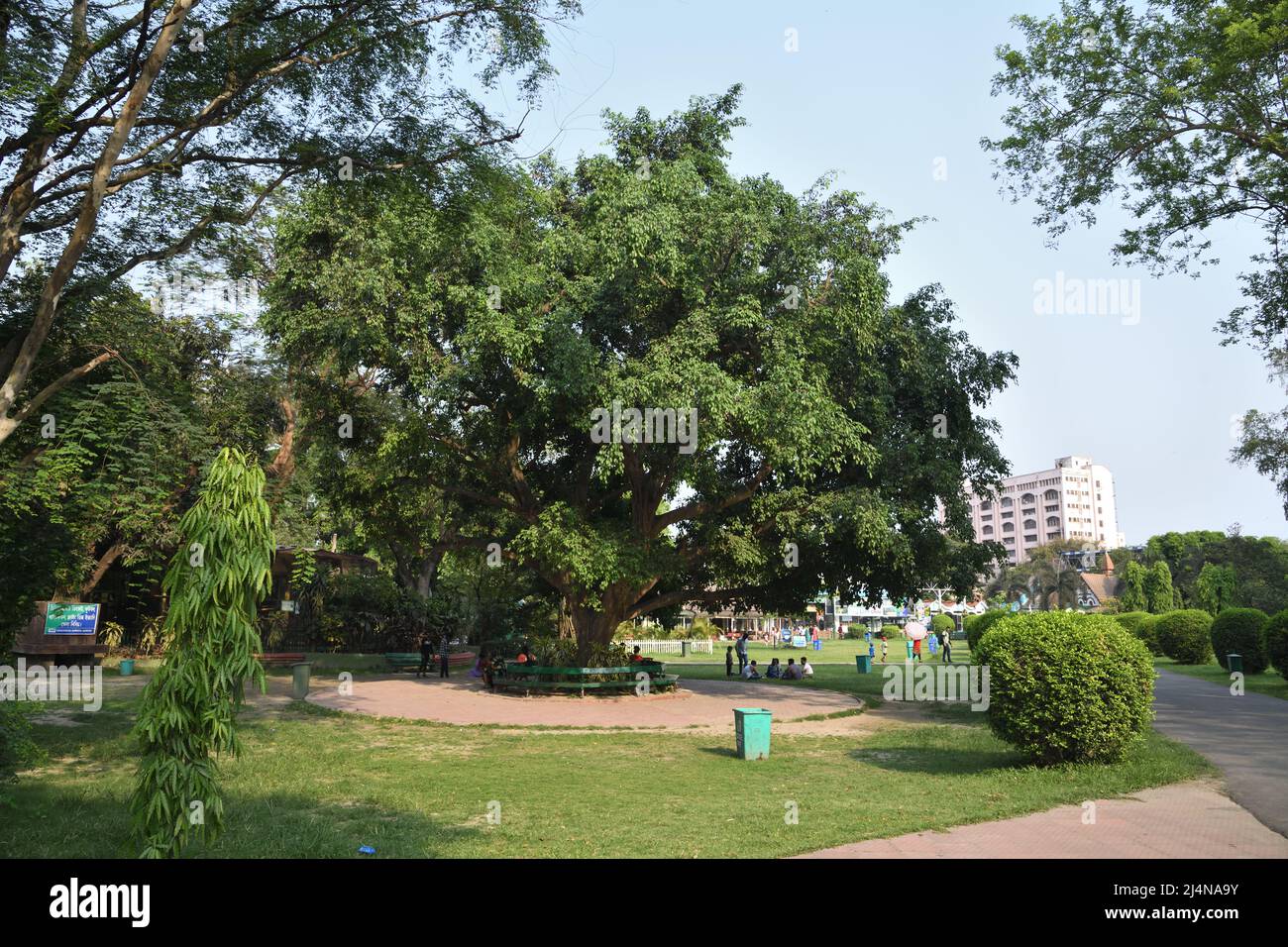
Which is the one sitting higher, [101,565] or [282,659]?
[101,565]

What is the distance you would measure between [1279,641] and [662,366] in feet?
61.8

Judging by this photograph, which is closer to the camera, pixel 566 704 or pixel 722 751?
pixel 722 751

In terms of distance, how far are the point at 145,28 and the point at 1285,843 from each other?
1371 centimetres

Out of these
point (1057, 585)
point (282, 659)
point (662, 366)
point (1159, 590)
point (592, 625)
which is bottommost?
point (282, 659)

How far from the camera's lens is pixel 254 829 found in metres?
7.63

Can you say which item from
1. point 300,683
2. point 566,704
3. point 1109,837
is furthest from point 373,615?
point 1109,837

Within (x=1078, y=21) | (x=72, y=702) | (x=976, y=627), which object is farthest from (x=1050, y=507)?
(x=72, y=702)

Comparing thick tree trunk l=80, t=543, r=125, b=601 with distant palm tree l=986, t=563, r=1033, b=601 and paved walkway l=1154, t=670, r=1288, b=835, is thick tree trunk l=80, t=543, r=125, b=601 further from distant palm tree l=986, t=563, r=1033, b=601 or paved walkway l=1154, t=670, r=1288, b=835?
distant palm tree l=986, t=563, r=1033, b=601

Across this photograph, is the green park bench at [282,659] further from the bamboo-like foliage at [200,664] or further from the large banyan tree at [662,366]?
the bamboo-like foliage at [200,664]

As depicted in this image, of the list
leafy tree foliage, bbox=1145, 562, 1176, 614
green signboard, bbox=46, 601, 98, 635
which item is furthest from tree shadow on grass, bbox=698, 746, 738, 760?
leafy tree foliage, bbox=1145, 562, 1176, 614

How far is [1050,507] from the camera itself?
158 metres

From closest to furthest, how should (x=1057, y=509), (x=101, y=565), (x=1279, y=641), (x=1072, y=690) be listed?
(x=1072, y=690)
(x=1279, y=641)
(x=101, y=565)
(x=1057, y=509)

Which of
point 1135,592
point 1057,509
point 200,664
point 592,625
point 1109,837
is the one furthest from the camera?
point 1057,509

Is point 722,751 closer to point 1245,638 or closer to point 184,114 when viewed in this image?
point 184,114
